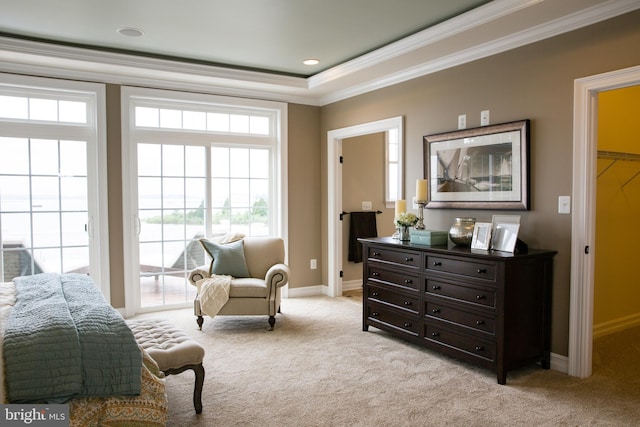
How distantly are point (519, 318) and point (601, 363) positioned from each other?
847 mm

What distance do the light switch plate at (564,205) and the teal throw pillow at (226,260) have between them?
291 centimetres

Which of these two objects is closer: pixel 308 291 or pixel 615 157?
pixel 615 157

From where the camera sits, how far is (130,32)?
12.9 feet

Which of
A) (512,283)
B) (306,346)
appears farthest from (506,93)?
(306,346)

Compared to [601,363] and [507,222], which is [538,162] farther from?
[601,363]

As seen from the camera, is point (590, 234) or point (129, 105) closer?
point (590, 234)

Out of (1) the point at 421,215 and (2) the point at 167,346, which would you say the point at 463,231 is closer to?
(1) the point at 421,215

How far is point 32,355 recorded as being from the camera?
2.07m

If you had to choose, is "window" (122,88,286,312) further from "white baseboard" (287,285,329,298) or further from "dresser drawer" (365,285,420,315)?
"dresser drawer" (365,285,420,315)

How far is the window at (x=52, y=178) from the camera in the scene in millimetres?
4469

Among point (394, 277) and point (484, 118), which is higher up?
point (484, 118)

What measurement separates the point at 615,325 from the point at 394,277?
2.11m

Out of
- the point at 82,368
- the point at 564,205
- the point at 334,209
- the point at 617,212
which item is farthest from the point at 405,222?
the point at 82,368

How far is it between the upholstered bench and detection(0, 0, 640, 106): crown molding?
2708mm
